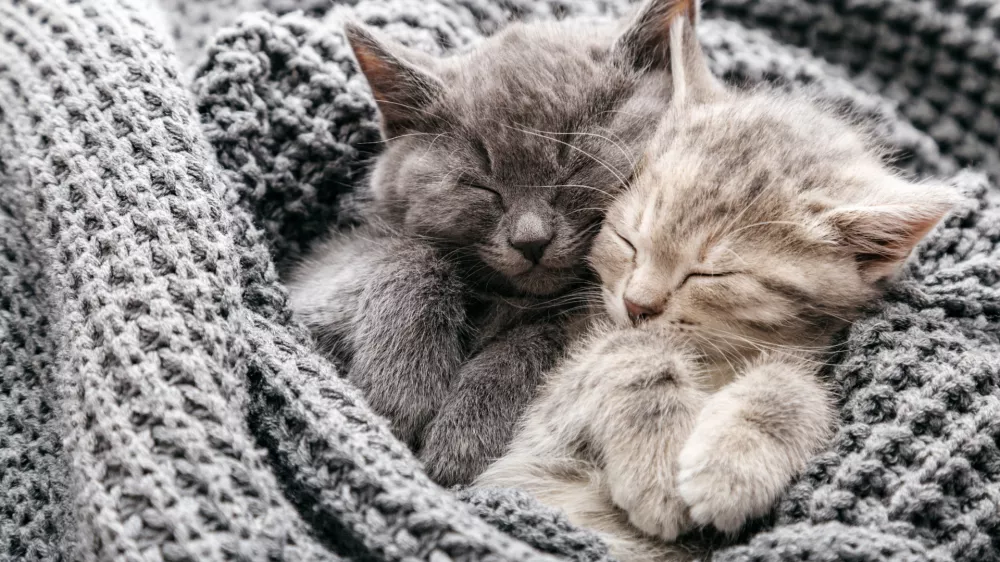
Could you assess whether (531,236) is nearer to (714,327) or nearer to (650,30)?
(714,327)

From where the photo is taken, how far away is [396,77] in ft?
3.68

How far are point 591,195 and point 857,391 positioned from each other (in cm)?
44

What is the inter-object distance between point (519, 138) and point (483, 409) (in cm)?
39

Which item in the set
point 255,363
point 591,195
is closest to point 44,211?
point 255,363

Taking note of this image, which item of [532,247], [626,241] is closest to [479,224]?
[532,247]

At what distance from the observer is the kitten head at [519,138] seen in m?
1.04

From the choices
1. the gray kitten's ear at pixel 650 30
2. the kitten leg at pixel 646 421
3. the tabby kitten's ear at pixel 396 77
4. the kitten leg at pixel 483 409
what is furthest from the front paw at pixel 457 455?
the gray kitten's ear at pixel 650 30

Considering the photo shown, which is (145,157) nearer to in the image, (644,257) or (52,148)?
(52,148)

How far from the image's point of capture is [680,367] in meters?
0.91

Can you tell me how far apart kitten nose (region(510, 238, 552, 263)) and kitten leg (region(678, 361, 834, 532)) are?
31cm

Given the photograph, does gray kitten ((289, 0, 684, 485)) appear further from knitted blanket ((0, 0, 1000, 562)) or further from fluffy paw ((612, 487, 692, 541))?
fluffy paw ((612, 487, 692, 541))

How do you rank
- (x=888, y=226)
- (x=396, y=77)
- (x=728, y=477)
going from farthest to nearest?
(x=396, y=77) < (x=888, y=226) < (x=728, y=477)

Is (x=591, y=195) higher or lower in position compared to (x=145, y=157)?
lower

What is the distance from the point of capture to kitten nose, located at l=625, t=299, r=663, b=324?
96 cm
